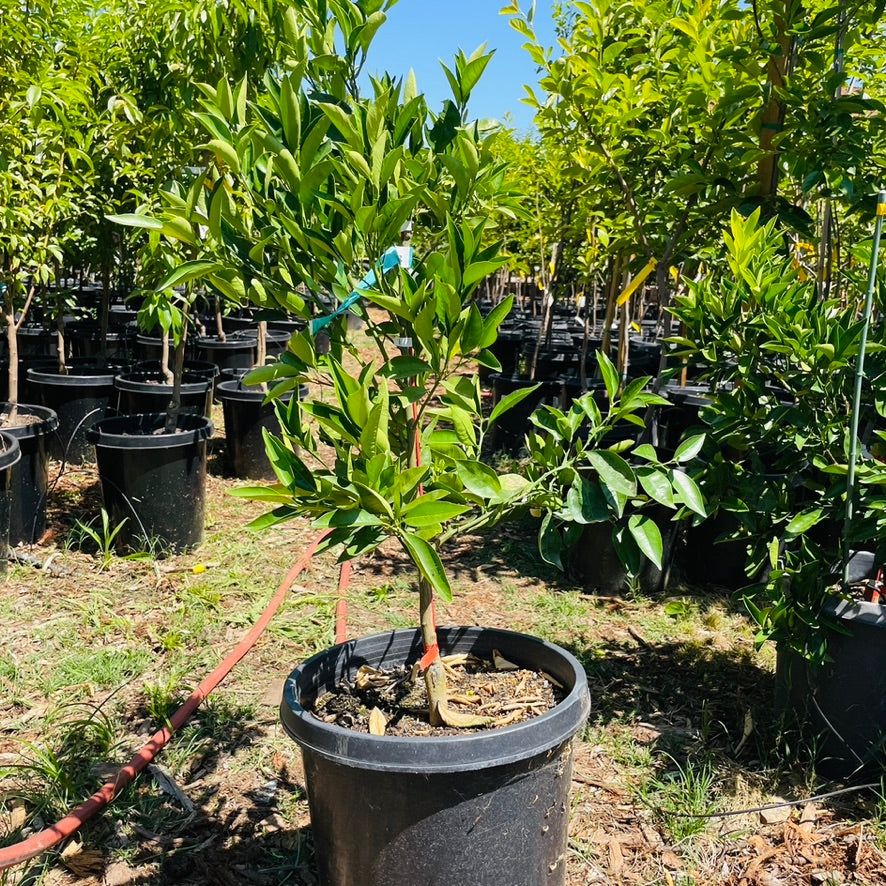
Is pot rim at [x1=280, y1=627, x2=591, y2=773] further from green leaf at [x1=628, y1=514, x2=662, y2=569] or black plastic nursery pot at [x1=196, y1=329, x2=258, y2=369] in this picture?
black plastic nursery pot at [x1=196, y1=329, x2=258, y2=369]

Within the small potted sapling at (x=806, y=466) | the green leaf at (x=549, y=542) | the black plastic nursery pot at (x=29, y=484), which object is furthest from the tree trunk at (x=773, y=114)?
the black plastic nursery pot at (x=29, y=484)

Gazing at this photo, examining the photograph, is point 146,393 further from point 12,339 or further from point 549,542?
point 549,542

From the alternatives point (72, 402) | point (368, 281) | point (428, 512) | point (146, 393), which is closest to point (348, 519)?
point (428, 512)

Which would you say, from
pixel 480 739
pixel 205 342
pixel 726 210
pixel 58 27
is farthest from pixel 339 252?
pixel 205 342

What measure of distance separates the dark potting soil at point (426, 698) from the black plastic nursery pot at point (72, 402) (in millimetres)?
4168

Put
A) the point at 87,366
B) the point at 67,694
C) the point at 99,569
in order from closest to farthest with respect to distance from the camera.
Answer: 1. the point at 67,694
2. the point at 99,569
3. the point at 87,366

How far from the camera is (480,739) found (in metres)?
1.54

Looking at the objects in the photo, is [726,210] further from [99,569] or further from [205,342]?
[205,342]

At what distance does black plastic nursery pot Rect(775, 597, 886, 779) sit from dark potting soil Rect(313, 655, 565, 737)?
92 centimetres

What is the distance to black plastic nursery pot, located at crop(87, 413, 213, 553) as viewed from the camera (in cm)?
399

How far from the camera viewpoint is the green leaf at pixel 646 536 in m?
1.67

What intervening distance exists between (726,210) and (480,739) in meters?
2.70

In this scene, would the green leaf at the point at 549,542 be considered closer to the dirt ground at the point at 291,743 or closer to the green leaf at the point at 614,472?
the green leaf at the point at 614,472

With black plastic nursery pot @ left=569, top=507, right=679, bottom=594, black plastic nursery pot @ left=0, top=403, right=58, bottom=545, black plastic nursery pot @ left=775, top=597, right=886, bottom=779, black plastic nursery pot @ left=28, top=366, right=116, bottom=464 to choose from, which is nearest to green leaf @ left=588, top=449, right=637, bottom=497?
black plastic nursery pot @ left=775, top=597, right=886, bottom=779
